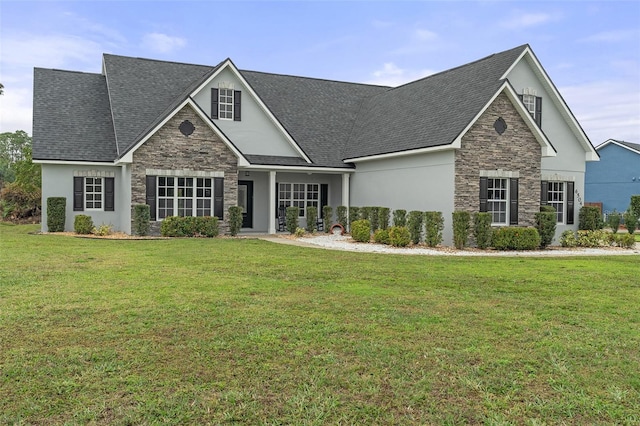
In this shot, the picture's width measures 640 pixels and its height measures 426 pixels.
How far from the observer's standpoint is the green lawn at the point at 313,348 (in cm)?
410

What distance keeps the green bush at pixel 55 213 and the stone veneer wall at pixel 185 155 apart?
3261mm

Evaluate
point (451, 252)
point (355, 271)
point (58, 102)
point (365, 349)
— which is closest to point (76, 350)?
point (365, 349)

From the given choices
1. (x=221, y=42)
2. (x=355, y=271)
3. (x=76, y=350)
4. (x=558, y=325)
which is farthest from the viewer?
(x=221, y=42)

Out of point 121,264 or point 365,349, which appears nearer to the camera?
point 365,349

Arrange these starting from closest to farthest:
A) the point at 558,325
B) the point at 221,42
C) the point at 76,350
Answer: the point at 76,350, the point at 558,325, the point at 221,42

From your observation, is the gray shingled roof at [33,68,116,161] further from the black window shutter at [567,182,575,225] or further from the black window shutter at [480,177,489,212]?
the black window shutter at [567,182,575,225]

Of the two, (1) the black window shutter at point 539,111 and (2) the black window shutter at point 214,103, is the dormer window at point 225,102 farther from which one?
(1) the black window shutter at point 539,111

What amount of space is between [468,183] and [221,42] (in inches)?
623

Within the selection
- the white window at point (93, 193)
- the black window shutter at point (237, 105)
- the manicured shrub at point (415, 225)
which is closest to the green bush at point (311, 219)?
the black window shutter at point (237, 105)

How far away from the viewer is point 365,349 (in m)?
5.43

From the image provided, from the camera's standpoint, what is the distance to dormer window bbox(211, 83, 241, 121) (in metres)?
21.3

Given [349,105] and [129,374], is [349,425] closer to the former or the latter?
[129,374]

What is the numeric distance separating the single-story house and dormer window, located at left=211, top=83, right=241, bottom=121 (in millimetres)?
42

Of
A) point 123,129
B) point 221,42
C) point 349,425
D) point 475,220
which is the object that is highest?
point 221,42
